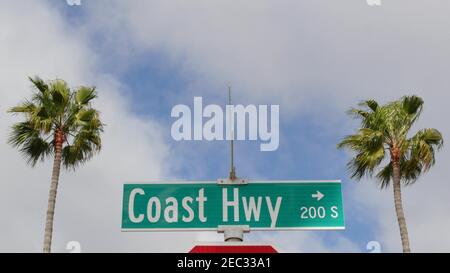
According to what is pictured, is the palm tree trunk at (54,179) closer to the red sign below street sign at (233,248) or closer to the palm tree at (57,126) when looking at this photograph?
the palm tree at (57,126)

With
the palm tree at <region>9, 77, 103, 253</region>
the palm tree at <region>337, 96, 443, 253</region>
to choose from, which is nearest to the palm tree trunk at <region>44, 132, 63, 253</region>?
the palm tree at <region>9, 77, 103, 253</region>

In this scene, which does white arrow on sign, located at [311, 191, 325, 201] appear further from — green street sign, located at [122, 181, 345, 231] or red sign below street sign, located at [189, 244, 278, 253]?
red sign below street sign, located at [189, 244, 278, 253]

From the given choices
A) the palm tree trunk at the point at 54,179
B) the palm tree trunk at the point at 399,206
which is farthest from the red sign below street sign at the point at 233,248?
the palm tree trunk at the point at 399,206

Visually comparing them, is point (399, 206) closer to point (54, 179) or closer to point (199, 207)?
point (54, 179)

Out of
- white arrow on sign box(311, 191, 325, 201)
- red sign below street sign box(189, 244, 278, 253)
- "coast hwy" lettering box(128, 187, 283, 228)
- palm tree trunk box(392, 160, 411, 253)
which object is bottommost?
red sign below street sign box(189, 244, 278, 253)

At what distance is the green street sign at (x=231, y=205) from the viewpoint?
528cm

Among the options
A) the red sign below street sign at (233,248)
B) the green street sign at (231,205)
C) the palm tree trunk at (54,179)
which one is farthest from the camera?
the palm tree trunk at (54,179)

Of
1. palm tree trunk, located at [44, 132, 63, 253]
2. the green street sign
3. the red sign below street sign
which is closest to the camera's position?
the red sign below street sign

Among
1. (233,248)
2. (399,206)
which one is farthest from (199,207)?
(399,206)

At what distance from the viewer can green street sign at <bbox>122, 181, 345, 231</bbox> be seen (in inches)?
208
